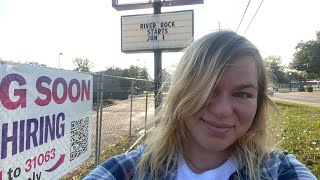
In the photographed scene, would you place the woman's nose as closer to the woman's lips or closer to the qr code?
the woman's lips

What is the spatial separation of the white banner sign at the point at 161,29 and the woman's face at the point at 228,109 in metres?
6.01

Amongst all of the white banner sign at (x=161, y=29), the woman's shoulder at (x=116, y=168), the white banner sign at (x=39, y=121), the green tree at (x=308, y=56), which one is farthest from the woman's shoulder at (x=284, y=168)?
the green tree at (x=308, y=56)

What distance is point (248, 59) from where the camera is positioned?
52.9 inches

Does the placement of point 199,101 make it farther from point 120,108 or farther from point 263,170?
point 120,108

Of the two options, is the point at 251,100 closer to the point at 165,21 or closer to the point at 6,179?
the point at 6,179

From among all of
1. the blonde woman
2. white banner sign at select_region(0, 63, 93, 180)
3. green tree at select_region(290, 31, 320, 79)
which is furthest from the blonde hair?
green tree at select_region(290, 31, 320, 79)

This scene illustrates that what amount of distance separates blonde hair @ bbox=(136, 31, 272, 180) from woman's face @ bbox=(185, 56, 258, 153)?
35 mm

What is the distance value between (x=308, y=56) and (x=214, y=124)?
4906cm

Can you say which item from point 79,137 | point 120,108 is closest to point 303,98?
point 120,108

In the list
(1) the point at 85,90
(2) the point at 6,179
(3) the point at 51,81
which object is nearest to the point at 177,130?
(2) the point at 6,179

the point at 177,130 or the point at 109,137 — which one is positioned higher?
the point at 177,130

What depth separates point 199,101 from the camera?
4.25 ft

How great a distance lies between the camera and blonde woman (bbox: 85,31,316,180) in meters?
1.30

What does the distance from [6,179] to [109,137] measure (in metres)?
6.21
